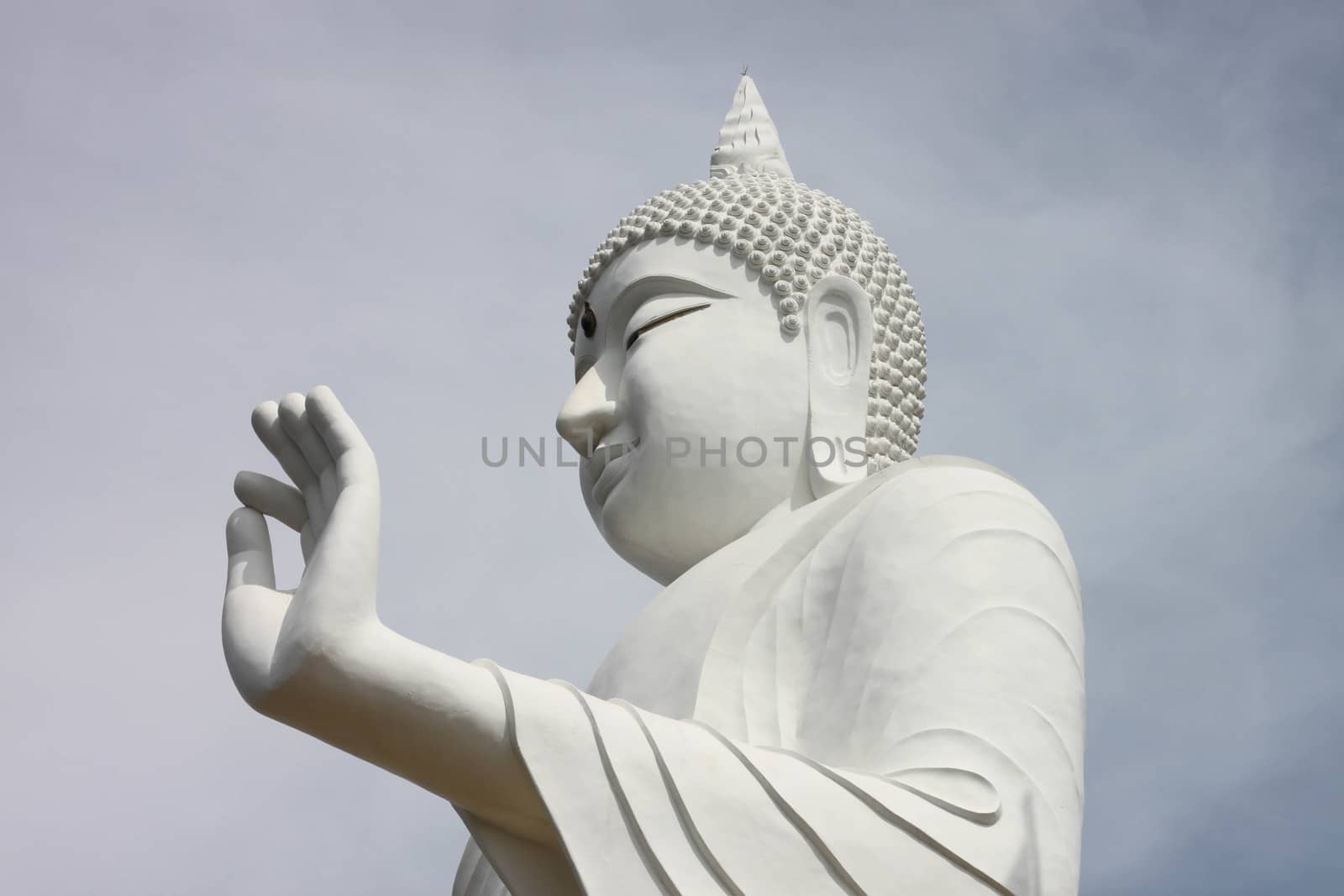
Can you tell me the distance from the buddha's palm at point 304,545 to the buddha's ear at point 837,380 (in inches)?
71.2

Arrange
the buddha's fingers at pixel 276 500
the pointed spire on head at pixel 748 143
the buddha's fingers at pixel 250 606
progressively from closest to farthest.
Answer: the buddha's fingers at pixel 250 606
the buddha's fingers at pixel 276 500
the pointed spire on head at pixel 748 143

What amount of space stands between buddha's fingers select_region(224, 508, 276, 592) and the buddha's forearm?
51cm

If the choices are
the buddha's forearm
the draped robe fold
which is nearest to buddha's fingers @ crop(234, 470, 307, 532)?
the buddha's forearm

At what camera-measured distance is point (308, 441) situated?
18.6 ft

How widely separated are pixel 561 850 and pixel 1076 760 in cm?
142

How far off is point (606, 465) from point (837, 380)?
833 millimetres

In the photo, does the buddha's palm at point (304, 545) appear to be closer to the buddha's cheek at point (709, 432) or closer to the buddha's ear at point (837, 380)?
the buddha's cheek at point (709, 432)

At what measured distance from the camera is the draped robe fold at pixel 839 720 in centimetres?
514

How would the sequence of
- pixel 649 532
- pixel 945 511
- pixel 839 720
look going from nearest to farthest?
pixel 839 720
pixel 945 511
pixel 649 532

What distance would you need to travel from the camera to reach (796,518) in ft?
21.6

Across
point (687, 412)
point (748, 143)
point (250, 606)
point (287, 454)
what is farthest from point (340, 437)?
point (748, 143)

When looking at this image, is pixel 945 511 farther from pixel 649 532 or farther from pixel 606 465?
pixel 606 465

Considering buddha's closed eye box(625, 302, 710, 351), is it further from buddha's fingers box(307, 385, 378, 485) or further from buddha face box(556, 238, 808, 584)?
buddha's fingers box(307, 385, 378, 485)

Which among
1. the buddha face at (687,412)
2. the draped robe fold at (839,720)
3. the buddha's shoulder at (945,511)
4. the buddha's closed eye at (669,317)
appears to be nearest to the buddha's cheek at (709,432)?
the buddha face at (687,412)
